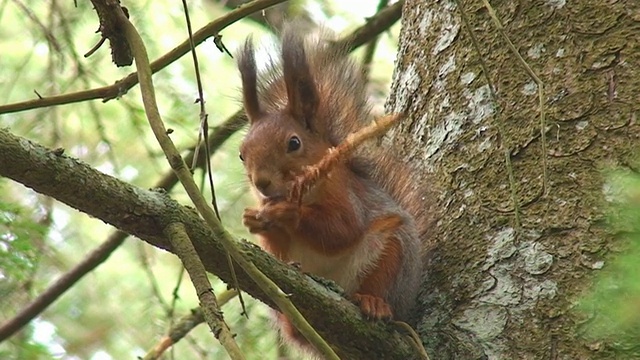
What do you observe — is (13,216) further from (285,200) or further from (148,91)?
(148,91)

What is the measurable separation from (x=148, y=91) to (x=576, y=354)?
931 mm

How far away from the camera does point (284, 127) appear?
2355mm

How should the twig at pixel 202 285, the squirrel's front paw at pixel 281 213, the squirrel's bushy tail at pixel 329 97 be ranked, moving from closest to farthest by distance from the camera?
1. the twig at pixel 202 285
2. the squirrel's front paw at pixel 281 213
3. the squirrel's bushy tail at pixel 329 97

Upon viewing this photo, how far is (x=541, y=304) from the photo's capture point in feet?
5.89

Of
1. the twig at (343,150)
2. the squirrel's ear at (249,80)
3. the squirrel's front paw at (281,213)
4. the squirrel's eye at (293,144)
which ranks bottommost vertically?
the twig at (343,150)

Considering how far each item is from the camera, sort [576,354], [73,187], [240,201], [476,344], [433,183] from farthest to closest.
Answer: [240,201], [433,183], [476,344], [576,354], [73,187]

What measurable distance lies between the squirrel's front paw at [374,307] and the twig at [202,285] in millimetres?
519

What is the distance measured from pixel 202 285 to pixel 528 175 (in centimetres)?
85

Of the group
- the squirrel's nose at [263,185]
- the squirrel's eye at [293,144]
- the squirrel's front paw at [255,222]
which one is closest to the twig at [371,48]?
the squirrel's eye at [293,144]

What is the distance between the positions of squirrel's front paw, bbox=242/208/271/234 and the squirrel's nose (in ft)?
0.27

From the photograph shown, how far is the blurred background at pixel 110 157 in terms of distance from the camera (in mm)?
2635

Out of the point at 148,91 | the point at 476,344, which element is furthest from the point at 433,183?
the point at 148,91

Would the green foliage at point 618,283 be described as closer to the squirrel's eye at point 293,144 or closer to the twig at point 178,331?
the squirrel's eye at point 293,144

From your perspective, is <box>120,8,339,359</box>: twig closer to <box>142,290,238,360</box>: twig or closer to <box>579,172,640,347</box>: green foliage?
<box>579,172,640,347</box>: green foliage
